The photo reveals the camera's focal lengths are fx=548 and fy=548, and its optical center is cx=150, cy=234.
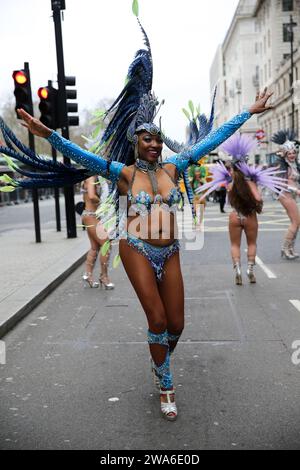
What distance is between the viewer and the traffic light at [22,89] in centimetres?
1167

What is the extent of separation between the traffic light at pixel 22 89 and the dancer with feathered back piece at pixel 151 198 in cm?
782

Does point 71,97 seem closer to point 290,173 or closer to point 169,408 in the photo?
point 290,173

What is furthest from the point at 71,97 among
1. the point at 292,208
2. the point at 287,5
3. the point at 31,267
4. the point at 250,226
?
the point at 287,5

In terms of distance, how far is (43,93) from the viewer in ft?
39.7


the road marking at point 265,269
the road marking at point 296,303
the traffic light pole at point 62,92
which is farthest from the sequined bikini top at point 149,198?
the traffic light pole at point 62,92

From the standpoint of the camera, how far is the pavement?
656 centimetres

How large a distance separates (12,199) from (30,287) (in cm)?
4315

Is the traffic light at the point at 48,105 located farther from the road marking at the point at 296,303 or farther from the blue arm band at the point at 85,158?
the blue arm band at the point at 85,158

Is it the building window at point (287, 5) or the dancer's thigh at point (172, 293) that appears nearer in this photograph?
the dancer's thigh at point (172, 293)

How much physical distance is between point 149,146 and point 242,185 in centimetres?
415

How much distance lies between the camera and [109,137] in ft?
14.7

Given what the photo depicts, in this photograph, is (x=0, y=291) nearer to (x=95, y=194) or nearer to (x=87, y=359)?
(x=95, y=194)

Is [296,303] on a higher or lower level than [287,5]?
lower

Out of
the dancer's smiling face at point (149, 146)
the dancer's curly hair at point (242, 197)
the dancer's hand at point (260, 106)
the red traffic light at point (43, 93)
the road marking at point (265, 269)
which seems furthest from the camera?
the red traffic light at point (43, 93)
